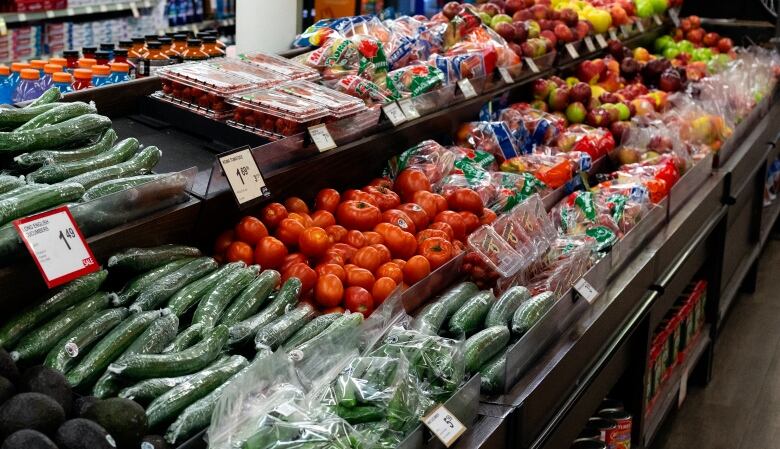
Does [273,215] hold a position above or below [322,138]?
below

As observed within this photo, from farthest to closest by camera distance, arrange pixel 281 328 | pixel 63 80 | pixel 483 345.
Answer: pixel 63 80, pixel 483 345, pixel 281 328

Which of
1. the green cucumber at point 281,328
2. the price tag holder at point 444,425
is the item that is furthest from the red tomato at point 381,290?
the price tag holder at point 444,425

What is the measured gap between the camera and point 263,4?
3.67m

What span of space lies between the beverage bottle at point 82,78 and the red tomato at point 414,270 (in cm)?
124

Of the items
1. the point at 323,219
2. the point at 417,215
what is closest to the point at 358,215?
the point at 323,219

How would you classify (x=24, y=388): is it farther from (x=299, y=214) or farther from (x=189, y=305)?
(x=299, y=214)

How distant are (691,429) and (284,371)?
2.64 meters

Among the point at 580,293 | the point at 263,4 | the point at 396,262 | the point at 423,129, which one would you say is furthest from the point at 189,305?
the point at 263,4

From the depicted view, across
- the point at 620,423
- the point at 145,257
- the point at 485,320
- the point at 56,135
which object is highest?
the point at 56,135

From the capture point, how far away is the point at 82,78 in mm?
2906

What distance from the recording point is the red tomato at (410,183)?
9.50 feet

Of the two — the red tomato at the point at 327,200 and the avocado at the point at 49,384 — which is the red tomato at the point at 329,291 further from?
the avocado at the point at 49,384

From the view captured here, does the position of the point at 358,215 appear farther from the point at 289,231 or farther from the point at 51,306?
the point at 51,306

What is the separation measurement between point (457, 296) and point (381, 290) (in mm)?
198
